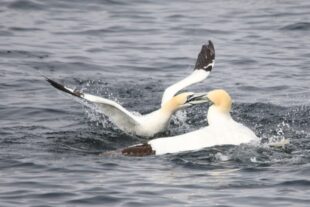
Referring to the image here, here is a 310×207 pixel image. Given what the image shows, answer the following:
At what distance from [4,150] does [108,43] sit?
23.2 ft

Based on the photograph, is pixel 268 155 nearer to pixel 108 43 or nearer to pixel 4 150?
pixel 4 150

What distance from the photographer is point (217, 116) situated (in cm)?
1180

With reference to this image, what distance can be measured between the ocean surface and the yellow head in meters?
0.68

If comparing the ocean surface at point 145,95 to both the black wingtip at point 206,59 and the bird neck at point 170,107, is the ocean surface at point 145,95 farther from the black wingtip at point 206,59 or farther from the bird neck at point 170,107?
the black wingtip at point 206,59

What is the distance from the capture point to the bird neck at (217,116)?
11695mm

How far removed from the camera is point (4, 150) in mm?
11078

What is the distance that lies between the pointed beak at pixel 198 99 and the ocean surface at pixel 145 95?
0.38 metres

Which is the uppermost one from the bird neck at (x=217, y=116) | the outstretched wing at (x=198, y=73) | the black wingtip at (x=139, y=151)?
the outstretched wing at (x=198, y=73)

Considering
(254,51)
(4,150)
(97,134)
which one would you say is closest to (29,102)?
(97,134)

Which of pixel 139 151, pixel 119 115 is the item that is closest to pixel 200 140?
pixel 139 151

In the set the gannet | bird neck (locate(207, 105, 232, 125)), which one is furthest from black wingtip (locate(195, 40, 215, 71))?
the gannet

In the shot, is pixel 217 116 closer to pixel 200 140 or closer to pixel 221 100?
pixel 221 100

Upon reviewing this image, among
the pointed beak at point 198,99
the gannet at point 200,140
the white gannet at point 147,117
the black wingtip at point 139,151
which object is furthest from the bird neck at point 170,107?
the black wingtip at point 139,151

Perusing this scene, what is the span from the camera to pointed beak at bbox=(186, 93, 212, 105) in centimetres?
1255
